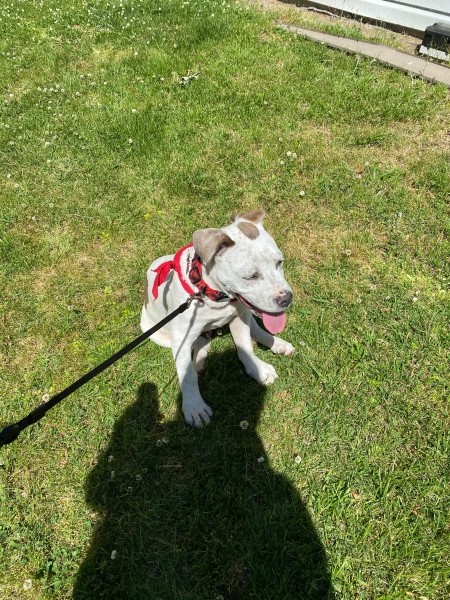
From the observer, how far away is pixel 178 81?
6918mm

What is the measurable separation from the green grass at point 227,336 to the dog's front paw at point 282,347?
87 millimetres

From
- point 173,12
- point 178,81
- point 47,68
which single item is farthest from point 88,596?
point 173,12

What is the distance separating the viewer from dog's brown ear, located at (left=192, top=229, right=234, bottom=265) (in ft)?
9.61

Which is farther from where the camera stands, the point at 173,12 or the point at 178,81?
the point at 173,12

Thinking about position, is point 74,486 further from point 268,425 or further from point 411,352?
point 411,352

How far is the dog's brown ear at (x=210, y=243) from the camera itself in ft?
9.61

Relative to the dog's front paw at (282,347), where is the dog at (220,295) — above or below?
above

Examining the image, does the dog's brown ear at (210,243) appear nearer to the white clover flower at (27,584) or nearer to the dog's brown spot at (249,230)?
the dog's brown spot at (249,230)

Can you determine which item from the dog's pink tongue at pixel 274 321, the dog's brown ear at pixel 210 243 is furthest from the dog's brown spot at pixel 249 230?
the dog's pink tongue at pixel 274 321

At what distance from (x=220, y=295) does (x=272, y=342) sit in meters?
1.12

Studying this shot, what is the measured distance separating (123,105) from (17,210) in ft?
7.71

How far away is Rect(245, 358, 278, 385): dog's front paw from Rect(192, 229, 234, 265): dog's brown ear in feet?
4.56

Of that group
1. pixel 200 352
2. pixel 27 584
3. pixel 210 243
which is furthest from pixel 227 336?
pixel 27 584

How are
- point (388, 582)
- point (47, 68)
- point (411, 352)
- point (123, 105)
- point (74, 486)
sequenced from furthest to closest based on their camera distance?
point (47, 68) → point (123, 105) → point (411, 352) → point (74, 486) → point (388, 582)
